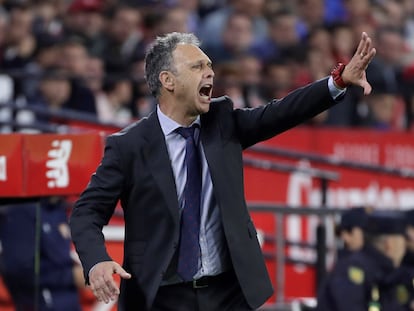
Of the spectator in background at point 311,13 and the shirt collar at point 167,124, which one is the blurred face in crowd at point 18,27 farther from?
the shirt collar at point 167,124

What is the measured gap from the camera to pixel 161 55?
19.3 ft

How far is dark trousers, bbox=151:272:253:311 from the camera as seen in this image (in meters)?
5.82

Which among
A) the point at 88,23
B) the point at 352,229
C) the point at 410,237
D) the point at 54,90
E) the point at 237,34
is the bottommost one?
the point at 410,237

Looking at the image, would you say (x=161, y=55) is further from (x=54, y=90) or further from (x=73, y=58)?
(x=73, y=58)

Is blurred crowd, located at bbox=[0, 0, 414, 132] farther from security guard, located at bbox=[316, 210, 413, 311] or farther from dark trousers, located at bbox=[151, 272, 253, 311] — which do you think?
dark trousers, located at bbox=[151, 272, 253, 311]

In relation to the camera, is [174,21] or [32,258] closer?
[32,258]

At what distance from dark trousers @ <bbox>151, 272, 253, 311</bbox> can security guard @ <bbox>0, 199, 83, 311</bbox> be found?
194cm

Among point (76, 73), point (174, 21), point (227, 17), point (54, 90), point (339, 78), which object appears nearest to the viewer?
point (339, 78)

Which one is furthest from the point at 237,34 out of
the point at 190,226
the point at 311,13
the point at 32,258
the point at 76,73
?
the point at 190,226

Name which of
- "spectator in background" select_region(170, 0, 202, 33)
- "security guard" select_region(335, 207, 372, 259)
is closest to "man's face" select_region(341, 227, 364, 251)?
→ "security guard" select_region(335, 207, 372, 259)

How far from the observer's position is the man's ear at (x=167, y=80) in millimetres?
5859

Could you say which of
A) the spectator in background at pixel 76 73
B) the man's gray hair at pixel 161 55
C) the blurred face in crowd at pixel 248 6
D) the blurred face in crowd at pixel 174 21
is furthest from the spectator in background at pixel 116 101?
the man's gray hair at pixel 161 55

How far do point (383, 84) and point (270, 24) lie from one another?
1.64 m

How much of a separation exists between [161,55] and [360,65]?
936mm
